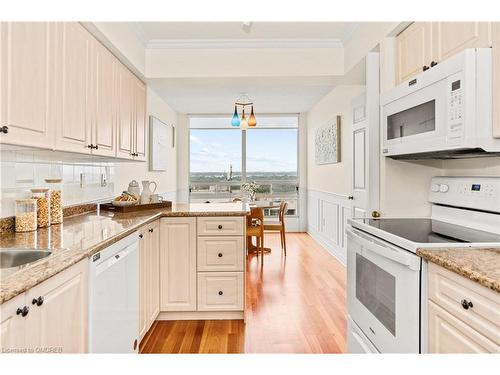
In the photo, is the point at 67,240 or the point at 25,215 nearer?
the point at 67,240

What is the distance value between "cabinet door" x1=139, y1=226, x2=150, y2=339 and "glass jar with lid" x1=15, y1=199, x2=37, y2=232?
625mm

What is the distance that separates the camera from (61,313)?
1249mm

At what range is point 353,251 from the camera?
6.97 ft

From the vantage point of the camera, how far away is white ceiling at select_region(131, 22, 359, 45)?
297 centimetres

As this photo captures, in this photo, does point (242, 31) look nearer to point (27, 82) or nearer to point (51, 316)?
point (27, 82)

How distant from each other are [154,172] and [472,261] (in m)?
4.55

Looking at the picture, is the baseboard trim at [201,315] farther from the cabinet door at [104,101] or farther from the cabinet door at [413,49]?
the cabinet door at [413,49]

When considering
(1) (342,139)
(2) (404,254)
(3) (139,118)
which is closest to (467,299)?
(2) (404,254)

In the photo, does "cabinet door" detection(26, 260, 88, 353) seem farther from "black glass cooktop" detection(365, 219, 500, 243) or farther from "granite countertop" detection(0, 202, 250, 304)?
"black glass cooktop" detection(365, 219, 500, 243)

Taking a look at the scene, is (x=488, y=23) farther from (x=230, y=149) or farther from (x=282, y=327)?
(x=230, y=149)

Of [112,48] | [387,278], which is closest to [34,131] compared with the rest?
[112,48]

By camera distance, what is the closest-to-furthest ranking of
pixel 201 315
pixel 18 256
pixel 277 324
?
pixel 18 256 < pixel 277 324 < pixel 201 315

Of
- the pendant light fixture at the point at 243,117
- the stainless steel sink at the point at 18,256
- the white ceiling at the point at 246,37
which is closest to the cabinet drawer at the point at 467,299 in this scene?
the stainless steel sink at the point at 18,256

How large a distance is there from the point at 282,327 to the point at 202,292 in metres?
0.69
